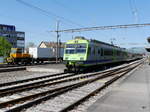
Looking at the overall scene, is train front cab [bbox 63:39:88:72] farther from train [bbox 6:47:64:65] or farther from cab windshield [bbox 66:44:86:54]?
train [bbox 6:47:64:65]

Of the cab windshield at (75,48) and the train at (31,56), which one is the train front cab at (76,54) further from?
the train at (31,56)

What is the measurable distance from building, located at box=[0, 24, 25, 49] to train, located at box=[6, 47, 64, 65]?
185ft

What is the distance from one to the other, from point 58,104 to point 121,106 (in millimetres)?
2186

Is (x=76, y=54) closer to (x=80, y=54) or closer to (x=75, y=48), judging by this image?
(x=80, y=54)

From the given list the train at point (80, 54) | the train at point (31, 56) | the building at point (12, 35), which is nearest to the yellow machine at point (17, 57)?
the train at point (31, 56)

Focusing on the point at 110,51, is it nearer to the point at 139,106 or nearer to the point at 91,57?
the point at 91,57

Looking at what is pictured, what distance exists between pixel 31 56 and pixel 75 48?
21749 millimetres

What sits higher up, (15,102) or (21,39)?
(21,39)

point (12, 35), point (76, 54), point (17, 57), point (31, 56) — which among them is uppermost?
point (12, 35)

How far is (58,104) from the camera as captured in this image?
283 inches

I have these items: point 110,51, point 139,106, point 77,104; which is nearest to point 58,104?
point 77,104

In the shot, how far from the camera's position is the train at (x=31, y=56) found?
3347cm

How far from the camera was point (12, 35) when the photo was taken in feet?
329

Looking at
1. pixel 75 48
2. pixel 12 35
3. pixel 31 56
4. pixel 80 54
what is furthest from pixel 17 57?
pixel 12 35
